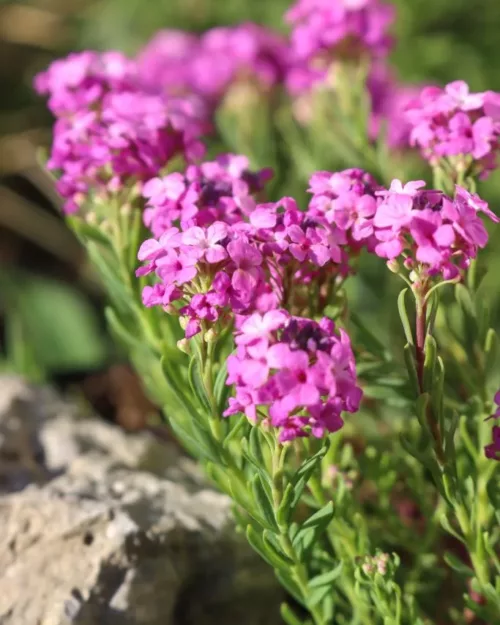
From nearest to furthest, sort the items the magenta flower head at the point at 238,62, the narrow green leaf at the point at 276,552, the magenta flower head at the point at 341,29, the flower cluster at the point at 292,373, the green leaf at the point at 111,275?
the flower cluster at the point at 292,373 → the narrow green leaf at the point at 276,552 → the green leaf at the point at 111,275 → the magenta flower head at the point at 341,29 → the magenta flower head at the point at 238,62

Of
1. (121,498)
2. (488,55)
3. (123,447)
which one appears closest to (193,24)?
(488,55)

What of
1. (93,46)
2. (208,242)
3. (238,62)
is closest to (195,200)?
(208,242)

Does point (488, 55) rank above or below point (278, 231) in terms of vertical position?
below

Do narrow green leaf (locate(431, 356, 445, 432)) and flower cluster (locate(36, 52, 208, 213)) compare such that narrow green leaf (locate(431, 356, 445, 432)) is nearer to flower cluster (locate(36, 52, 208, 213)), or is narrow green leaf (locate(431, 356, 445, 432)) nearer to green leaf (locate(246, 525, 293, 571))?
green leaf (locate(246, 525, 293, 571))

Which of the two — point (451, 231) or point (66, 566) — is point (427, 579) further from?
point (451, 231)

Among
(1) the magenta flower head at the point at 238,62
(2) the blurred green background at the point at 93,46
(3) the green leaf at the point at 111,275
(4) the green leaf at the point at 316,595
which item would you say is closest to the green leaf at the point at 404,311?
(4) the green leaf at the point at 316,595

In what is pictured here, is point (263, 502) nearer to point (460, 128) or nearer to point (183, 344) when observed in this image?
point (183, 344)

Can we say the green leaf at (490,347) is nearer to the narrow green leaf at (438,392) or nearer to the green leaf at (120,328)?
the narrow green leaf at (438,392)
